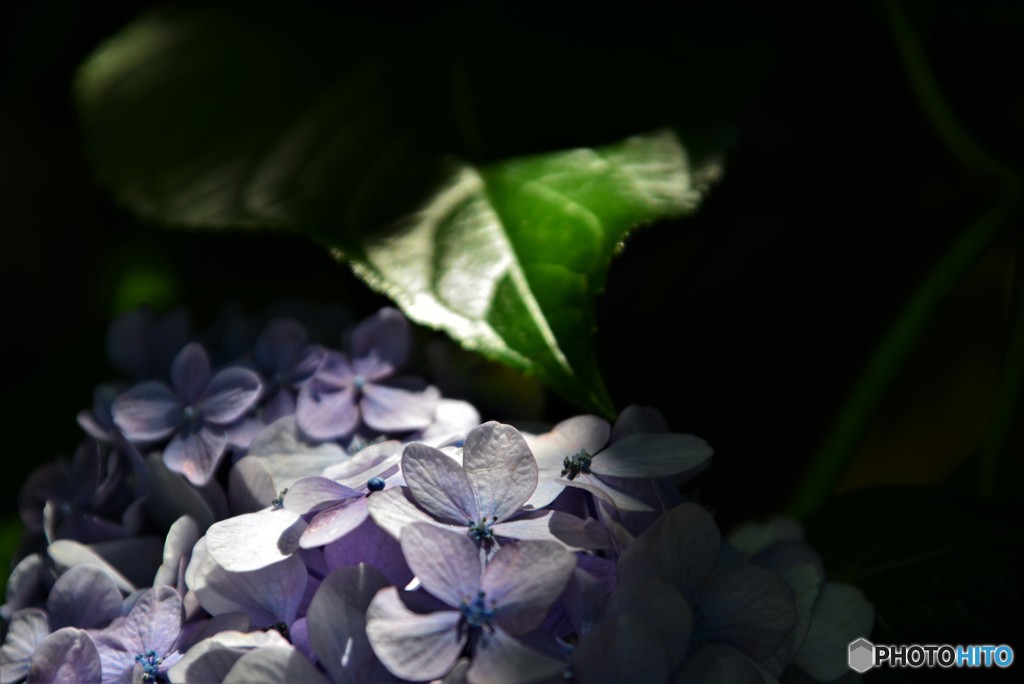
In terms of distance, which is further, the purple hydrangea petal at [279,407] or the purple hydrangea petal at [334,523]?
the purple hydrangea petal at [279,407]

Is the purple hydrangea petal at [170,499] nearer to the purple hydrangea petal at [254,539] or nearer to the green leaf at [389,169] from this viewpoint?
the purple hydrangea petal at [254,539]

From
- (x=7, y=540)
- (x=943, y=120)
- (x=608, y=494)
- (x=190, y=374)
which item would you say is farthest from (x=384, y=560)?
(x=943, y=120)

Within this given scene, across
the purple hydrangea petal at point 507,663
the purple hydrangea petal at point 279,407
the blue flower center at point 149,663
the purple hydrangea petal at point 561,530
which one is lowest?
the blue flower center at point 149,663

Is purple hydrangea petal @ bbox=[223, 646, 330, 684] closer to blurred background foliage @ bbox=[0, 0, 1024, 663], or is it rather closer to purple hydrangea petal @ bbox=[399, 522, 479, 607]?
purple hydrangea petal @ bbox=[399, 522, 479, 607]

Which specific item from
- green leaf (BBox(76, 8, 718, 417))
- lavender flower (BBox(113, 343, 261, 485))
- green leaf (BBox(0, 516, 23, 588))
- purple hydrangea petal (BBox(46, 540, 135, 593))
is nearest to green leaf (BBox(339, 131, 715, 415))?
green leaf (BBox(76, 8, 718, 417))

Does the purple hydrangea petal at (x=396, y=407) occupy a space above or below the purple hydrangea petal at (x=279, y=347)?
below
